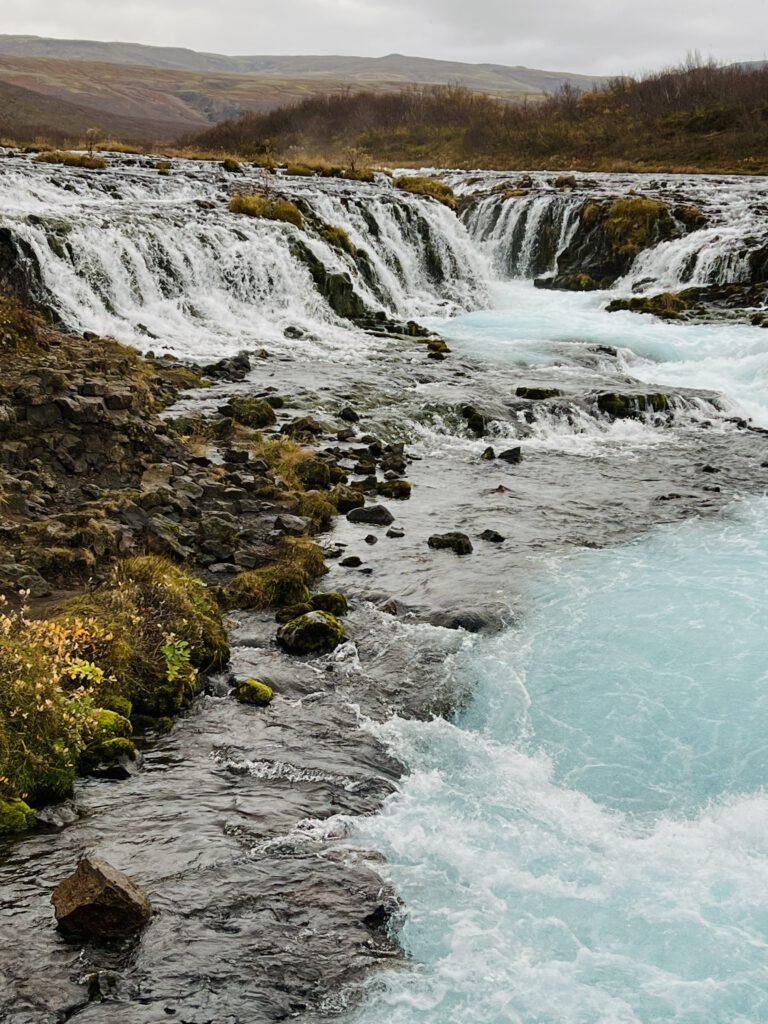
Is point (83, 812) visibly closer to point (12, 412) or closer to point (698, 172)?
point (12, 412)

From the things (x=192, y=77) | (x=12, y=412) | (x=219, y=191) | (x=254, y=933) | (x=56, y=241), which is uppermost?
(x=192, y=77)

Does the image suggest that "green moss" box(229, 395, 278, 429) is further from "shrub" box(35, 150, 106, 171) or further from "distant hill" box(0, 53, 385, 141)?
"distant hill" box(0, 53, 385, 141)

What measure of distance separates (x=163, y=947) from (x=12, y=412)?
10.0 m

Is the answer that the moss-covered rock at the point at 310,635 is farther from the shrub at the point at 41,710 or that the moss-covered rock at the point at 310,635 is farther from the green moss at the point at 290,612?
the shrub at the point at 41,710

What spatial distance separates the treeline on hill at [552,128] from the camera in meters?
54.6

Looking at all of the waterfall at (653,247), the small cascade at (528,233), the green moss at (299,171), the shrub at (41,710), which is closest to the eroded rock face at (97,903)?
the shrub at (41,710)

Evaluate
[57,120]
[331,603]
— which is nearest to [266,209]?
[331,603]

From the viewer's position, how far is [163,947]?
6.07 meters

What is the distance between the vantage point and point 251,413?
18.2 metres

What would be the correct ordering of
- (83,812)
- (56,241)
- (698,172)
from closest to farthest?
(83,812) → (56,241) → (698,172)

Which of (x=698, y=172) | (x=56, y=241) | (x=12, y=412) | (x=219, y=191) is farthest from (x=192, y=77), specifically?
(x=12, y=412)

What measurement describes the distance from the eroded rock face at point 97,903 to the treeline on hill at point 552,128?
2031 inches

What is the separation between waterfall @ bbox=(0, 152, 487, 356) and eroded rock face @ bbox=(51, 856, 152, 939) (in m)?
18.2

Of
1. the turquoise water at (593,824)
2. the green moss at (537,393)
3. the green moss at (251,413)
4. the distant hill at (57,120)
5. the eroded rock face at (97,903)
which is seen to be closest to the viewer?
the eroded rock face at (97,903)
